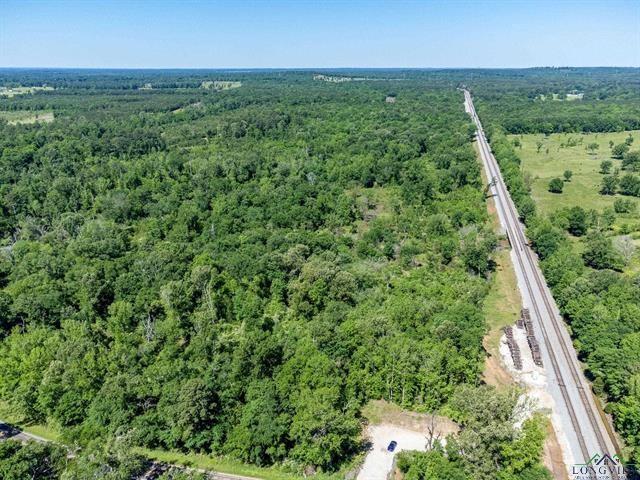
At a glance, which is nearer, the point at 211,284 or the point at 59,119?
the point at 211,284

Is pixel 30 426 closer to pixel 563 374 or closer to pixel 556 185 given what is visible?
pixel 563 374

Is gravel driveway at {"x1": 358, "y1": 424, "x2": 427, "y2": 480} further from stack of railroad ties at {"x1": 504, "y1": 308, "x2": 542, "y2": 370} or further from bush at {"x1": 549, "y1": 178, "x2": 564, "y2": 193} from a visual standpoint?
bush at {"x1": 549, "y1": 178, "x2": 564, "y2": 193}

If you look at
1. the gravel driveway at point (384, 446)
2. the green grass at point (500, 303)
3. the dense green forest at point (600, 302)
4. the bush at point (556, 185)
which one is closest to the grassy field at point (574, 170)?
the bush at point (556, 185)

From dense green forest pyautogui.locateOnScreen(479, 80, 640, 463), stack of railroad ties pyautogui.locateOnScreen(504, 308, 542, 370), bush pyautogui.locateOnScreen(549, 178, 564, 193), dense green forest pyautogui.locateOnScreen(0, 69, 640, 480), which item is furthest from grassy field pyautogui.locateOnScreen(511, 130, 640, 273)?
stack of railroad ties pyautogui.locateOnScreen(504, 308, 542, 370)

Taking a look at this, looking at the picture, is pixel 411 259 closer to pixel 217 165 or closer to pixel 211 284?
pixel 211 284

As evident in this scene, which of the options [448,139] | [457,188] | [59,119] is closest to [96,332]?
[457,188]

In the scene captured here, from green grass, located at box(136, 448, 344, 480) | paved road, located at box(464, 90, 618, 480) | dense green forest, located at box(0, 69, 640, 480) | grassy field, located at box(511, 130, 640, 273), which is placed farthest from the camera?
grassy field, located at box(511, 130, 640, 273)
